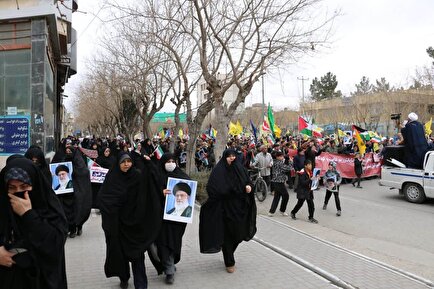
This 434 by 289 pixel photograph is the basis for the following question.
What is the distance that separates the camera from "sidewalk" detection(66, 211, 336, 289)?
5336mm

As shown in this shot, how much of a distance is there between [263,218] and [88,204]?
14.3 ft

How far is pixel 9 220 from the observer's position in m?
2.83

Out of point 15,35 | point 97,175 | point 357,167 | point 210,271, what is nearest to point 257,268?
point 210,271

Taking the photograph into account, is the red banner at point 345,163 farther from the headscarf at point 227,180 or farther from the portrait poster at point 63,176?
the portrait poster at point 63,176

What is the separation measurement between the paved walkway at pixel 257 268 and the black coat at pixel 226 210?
1.52ft

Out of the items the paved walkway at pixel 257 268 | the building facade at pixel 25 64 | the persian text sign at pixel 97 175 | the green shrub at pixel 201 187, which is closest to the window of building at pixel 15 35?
the building facade at pixel 25 64

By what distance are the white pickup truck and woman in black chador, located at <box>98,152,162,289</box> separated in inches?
379

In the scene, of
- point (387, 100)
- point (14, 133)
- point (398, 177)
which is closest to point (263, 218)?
point (398, 177)

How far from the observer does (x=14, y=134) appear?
12.3 metres

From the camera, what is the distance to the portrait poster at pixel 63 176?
698cm

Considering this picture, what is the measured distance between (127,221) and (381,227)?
6.61m

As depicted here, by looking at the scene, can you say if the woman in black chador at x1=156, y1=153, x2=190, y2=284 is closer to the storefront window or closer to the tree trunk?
the tree trunk

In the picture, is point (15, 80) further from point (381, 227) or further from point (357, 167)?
point (357, 167)

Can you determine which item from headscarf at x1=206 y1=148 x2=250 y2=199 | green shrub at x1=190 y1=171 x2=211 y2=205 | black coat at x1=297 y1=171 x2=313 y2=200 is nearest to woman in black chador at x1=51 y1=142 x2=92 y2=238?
headscarf at x1=206 y1=148 x2=250 y2=199
